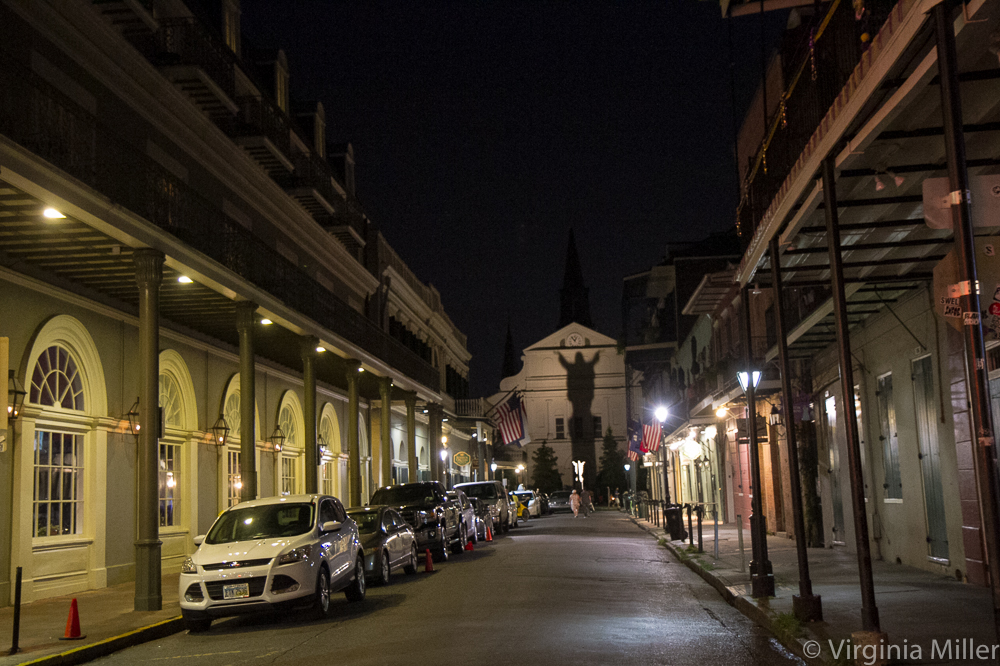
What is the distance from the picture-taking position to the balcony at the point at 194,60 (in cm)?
1969

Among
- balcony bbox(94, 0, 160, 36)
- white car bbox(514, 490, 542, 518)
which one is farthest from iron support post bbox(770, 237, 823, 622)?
white car bbox(514, 490, 542, 518)

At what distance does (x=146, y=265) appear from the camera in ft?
48.0

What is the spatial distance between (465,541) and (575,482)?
6181 cm

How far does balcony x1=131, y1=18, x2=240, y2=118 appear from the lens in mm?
19688

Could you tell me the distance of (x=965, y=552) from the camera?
13359 mm

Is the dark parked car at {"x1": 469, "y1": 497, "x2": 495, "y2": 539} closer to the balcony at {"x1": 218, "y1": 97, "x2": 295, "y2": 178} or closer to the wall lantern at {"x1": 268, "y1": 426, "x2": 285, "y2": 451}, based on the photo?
the wall lantern at {"x1": 268, "y1": 426, "x2": 285, "y2": 451}

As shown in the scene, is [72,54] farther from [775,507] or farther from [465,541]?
[775,507]

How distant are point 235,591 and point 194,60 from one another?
1165 cm

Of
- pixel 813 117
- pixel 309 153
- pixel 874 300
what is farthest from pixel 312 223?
pixel 813 117

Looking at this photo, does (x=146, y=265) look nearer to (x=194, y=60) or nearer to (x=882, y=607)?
(x=194, y=60)

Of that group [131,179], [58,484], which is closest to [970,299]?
[131,179]

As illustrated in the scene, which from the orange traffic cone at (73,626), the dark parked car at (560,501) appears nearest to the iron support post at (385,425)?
the orange traffic cone at (73,626)

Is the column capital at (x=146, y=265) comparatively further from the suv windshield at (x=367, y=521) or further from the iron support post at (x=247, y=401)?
the suv windshield at (x=367, y=521)

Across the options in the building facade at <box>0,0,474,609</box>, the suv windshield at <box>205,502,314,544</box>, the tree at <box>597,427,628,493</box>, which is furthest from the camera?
the tree at <box>597,427,628,493</box>
